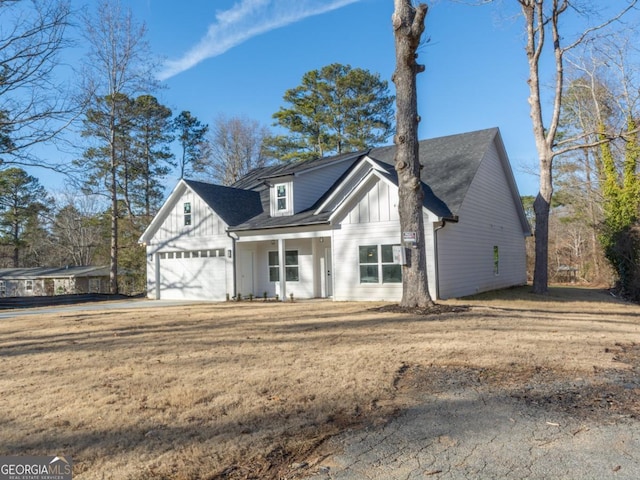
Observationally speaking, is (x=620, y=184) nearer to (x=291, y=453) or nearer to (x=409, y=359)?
(x=409, y=359)

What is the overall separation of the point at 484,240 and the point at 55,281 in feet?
109

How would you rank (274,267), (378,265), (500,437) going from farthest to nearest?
(274,267) < (378,265) < (500,437)

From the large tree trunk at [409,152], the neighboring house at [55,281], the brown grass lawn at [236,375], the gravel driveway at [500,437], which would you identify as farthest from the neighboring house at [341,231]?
the neighboring house at [55,281]

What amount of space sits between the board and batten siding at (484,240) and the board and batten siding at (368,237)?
1270mm

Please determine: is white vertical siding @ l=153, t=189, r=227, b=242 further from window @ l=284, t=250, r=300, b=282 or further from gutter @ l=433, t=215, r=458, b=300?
gutter @ l=433, t=215, r=458, b=300

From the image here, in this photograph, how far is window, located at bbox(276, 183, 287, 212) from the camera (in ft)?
58.3

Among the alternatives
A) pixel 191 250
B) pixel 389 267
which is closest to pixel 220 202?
pixel 191 250

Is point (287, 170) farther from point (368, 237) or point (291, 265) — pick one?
point (368, 237)

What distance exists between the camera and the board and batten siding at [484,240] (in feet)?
48.6

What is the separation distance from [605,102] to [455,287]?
1477 centimetres

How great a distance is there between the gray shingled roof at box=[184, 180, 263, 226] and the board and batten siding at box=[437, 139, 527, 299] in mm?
8204

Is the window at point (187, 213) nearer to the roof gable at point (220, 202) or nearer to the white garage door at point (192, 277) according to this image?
the roof gable at point (220, 202)

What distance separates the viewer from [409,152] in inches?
436

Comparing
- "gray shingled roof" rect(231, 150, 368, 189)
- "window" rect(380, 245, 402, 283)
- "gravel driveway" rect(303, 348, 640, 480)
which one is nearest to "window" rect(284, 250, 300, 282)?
"gray shingled roof" rect(231, 150, 368, 189)
